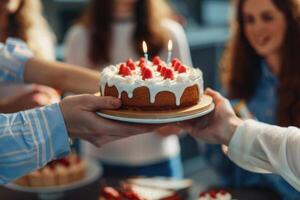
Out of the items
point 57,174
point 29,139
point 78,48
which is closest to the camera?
point 29,139

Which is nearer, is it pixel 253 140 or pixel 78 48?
pixel 253 140

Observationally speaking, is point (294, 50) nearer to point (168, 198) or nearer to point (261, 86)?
point (261, 86)

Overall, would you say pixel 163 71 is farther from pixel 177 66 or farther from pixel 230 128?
pixel 230 128

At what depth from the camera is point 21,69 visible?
1.71 m

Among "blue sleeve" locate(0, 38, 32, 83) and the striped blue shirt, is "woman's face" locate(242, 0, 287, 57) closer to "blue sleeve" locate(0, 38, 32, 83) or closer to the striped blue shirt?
"blue sleeve" locate(0, 38, 32, 83)

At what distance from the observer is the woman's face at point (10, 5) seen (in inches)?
79.2

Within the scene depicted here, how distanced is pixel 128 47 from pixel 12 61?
0.66 meters

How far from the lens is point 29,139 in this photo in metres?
1.18

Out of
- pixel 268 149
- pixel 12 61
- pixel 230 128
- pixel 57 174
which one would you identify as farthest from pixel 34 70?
pixel 268 149

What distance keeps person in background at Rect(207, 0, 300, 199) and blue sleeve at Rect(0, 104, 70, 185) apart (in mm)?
835

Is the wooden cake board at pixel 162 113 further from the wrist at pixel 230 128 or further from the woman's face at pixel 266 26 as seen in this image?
the woman's face at pixel 266 26

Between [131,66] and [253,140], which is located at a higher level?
[131,66]

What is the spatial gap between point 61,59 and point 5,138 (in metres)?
2.19

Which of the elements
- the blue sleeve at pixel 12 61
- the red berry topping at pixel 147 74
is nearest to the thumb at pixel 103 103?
the red berry topping at pixel 147 74
